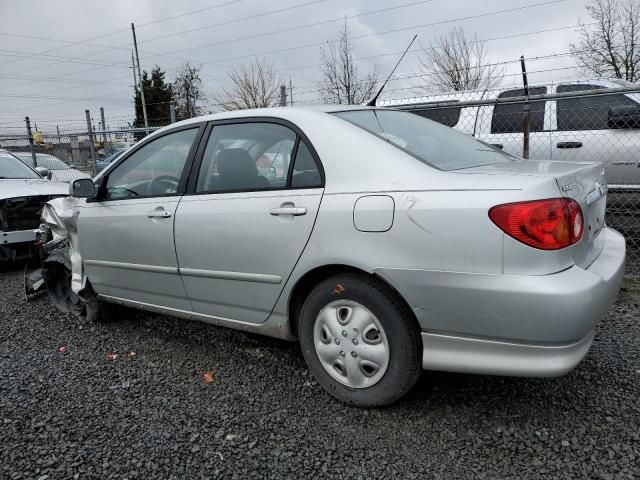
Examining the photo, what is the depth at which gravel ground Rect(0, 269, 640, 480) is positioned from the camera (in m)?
2.13

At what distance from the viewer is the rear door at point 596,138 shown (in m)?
5.44

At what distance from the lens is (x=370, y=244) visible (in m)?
2.26

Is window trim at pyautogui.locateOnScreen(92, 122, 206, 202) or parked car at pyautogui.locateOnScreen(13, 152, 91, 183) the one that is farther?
parked car at pyautogui.locateOnScreen(13, 152, 91, 183)

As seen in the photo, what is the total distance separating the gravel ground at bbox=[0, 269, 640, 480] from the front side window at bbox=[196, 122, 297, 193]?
114cm

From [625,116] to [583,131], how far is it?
0.51m

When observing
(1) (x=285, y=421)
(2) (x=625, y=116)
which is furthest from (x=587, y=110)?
(1) (x=285, y=421)

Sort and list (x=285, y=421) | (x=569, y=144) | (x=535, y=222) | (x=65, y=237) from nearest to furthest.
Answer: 1. (x=535, y=222)
2. (x=285, y=421)
3. (x=65, y=237)
4. (x=569, y=144)

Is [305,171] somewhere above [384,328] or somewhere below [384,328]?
above

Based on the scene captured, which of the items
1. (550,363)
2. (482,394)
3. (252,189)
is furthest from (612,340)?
(252,189)

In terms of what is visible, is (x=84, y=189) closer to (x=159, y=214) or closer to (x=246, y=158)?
(x=159, y=214)

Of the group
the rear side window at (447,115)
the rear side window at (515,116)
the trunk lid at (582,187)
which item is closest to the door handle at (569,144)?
the rear side window at (515,116)

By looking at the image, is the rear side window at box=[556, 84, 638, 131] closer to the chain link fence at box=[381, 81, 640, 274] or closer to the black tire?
the chain link fence at box=[381, 81, 640, 274]

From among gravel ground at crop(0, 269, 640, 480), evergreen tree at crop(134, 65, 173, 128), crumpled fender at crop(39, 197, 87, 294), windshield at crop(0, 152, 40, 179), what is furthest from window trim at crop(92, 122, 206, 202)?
evergreen tree at crop(134, 65, 173, 128)

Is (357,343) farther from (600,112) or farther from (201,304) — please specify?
(600,112)
